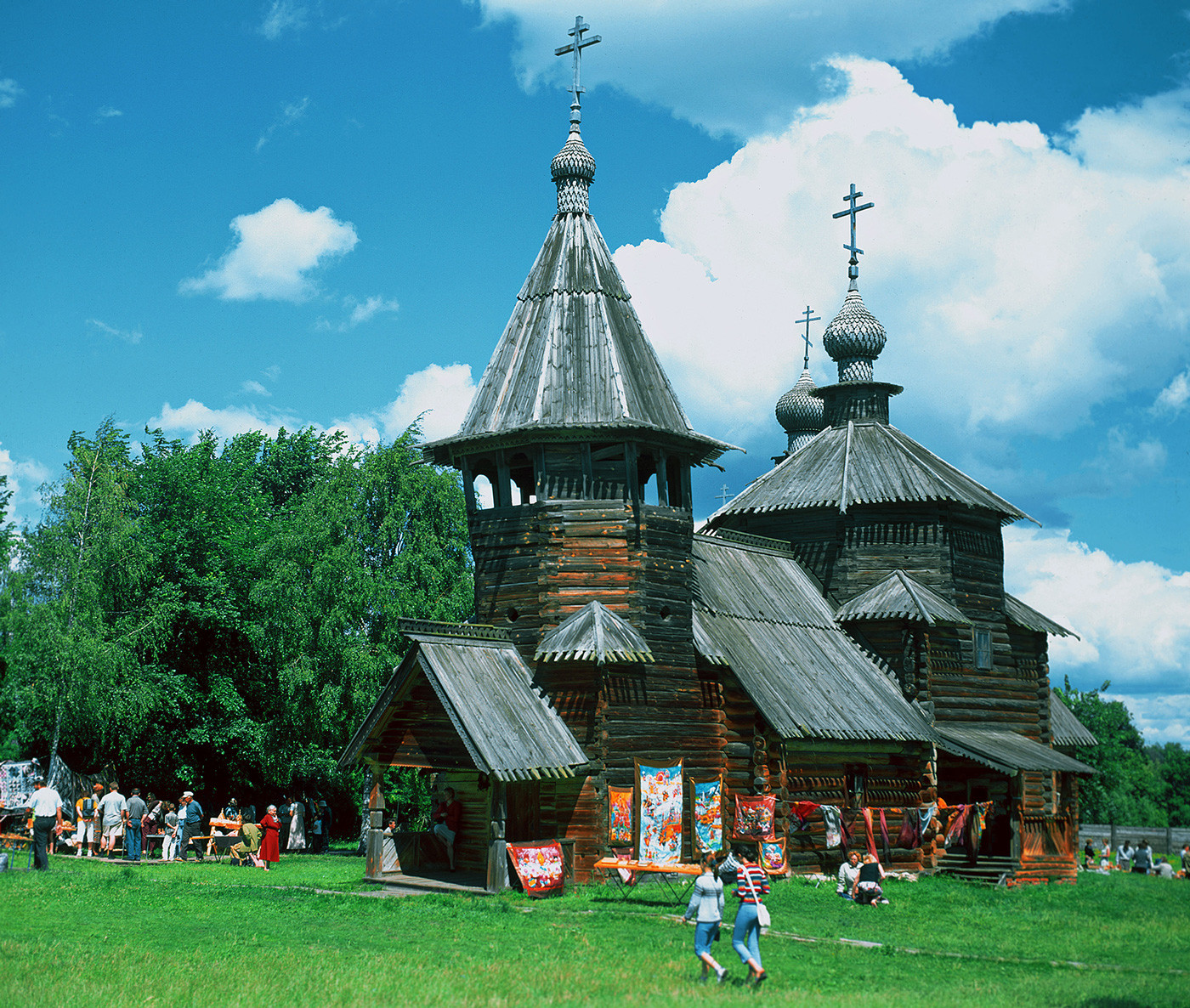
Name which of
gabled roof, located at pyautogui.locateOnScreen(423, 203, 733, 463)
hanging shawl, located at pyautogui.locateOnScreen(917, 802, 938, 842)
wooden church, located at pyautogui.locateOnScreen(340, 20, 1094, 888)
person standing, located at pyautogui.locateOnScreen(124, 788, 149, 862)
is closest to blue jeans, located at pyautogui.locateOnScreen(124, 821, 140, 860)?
person standing, located at pyautogui.locateOnScreen(124, 788, 149, 862)

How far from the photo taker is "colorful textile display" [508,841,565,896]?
22078mm

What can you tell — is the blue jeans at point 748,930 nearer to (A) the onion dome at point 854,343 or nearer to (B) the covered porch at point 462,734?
(B) the covered porch at point 462,734

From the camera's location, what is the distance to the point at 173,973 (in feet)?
45.9

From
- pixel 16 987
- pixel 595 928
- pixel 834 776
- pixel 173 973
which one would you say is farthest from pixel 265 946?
pixel 834 776

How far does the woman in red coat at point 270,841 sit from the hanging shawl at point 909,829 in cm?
1460

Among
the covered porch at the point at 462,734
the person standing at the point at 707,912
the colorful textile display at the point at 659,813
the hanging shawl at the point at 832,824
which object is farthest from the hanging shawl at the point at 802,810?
the person standing at the point at 707,912

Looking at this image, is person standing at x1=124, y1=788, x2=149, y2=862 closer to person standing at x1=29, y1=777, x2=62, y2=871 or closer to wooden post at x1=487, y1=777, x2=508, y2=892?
person standing at x1=29, y1=777, x2=62, y2=871

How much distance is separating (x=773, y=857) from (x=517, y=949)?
11.4 meters

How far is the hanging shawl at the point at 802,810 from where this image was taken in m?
28.0

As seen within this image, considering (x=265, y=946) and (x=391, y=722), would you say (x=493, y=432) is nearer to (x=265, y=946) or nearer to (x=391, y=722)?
(x=391, y=722)

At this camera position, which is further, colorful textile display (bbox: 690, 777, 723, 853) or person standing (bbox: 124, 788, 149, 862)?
person standing (bbox: 124, 788, 149, 862)

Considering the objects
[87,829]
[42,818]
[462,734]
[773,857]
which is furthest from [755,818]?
[87,829]

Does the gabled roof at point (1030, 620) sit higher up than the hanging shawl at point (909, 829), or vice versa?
the gabled roof at point (1030, 620)

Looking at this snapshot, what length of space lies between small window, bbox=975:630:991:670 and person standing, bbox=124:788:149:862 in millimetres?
21879
